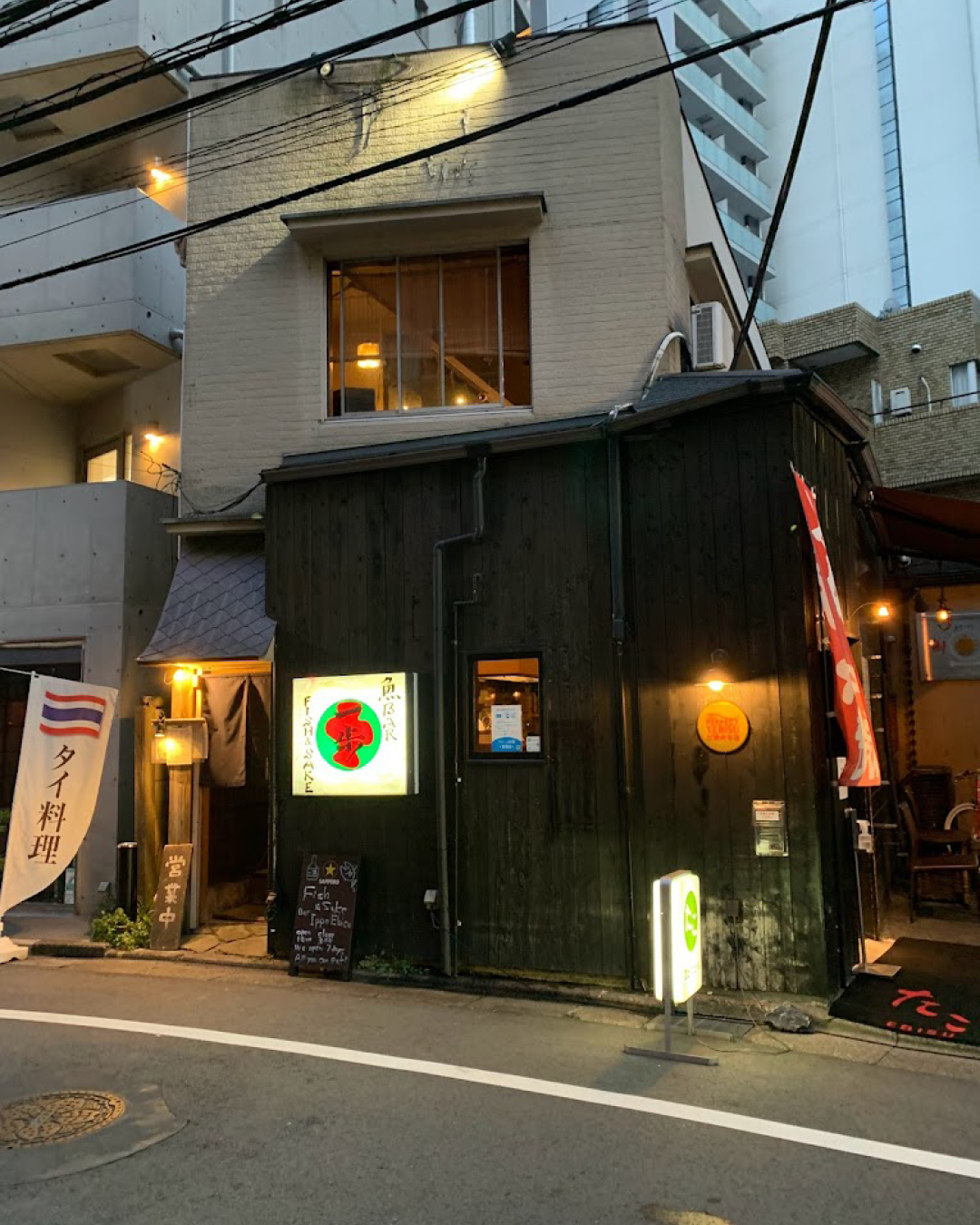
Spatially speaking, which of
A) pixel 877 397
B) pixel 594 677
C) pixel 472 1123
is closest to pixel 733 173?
pixel 877 397

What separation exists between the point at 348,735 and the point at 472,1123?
4424mm

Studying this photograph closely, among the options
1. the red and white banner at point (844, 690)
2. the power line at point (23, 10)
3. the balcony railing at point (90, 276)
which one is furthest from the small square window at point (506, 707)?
the balcony railing at point (90, 276)

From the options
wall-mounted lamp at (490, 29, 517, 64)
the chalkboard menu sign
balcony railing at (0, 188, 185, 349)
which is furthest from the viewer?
balcony railing at (0, 188, 185, 349)

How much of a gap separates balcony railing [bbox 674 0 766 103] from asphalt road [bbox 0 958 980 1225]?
139ft

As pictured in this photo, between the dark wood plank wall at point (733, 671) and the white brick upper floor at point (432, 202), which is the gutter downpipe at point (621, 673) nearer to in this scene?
the dark wood plank wall at point (733, 671)

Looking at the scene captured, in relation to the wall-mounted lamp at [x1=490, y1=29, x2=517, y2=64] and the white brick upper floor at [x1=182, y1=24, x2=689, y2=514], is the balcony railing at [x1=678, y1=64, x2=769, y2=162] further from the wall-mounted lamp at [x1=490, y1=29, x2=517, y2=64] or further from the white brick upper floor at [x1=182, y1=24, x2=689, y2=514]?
the white brick upper floor at [x1=182, y1=24, x2=689, y2=514]

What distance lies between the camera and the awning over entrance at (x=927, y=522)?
34.0 ft

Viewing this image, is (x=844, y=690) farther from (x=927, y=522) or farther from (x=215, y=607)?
(x=215, y=607)

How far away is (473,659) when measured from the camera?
356 inches

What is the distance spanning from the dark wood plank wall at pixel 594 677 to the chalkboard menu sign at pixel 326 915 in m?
0.20

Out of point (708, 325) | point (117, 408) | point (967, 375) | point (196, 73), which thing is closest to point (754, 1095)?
point (708, 325)

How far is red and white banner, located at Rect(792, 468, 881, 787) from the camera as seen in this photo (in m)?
7.52

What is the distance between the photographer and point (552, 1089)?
5902mm

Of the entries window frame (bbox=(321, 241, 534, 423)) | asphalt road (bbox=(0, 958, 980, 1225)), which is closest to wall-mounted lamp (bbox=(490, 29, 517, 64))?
window frame (bbox=(321, 241, 534, 423))
